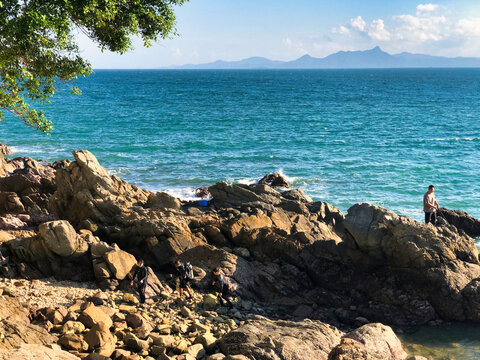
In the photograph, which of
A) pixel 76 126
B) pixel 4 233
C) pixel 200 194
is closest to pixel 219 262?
pixel 4 233

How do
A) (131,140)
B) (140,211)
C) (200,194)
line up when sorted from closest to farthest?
(140,211), (200,194), (131,140)

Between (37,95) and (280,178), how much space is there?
24.4 meters

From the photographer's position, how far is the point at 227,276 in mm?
20328

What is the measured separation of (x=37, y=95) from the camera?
21344 mm

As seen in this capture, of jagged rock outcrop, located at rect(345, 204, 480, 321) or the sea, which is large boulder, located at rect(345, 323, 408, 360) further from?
jagged rock outcrop, located at rect(345, 204, 480, 321)

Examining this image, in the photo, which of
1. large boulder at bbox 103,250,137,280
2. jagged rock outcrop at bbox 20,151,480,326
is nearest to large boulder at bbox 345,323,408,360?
jagged rock outcrop at bbox 20,151,480,326

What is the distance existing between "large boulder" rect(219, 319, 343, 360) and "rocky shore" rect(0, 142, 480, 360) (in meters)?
0.04

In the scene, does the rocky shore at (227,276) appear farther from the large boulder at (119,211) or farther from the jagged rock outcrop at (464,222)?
the jagged rock outcrop at (464,222)

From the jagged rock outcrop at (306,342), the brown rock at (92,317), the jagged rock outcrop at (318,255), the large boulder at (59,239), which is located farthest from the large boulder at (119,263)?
the jagged rock outcrop at (306,342)

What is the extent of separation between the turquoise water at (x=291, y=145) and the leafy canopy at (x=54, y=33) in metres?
20.0

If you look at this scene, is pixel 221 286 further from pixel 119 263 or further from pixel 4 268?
pixel 4 268

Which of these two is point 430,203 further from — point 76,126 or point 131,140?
point 76,126

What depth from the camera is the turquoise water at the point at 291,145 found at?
42.9m

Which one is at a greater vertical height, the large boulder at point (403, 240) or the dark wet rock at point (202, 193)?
the large boulder at point (403, 240)
